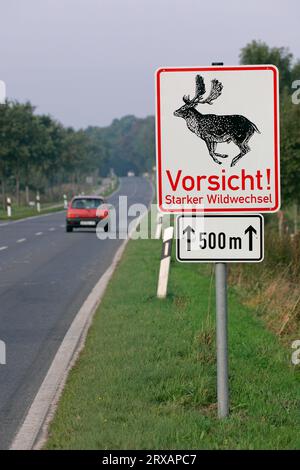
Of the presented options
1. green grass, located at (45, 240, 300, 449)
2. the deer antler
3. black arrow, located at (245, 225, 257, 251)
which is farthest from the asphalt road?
the deer antler

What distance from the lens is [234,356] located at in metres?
8.57

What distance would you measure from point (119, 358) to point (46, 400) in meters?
1.28

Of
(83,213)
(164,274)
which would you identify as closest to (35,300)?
(164,274)

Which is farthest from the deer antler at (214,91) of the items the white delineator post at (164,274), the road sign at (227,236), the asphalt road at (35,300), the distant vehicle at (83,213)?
the distant vehicle at (83,213)

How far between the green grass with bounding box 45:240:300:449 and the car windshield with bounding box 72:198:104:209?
22257mm

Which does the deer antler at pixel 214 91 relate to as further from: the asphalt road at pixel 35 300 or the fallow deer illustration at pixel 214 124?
the asphalt road at pixel 35 300

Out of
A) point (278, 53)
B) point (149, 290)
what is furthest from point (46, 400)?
point (278, 53)

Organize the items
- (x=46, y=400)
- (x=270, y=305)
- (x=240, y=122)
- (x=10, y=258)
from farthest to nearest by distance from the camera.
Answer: (x=10, y=258), (x=270, y=305), (x=46, y=400), (x=240, y=122)

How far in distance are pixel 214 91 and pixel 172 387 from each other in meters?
2.45

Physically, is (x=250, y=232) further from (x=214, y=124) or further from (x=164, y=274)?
(x=164, y=274)

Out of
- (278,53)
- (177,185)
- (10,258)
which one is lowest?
(10,258)

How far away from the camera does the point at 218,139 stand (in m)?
6.04

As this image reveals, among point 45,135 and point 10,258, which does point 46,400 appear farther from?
point 45,135

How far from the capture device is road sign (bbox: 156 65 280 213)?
5.98 m
